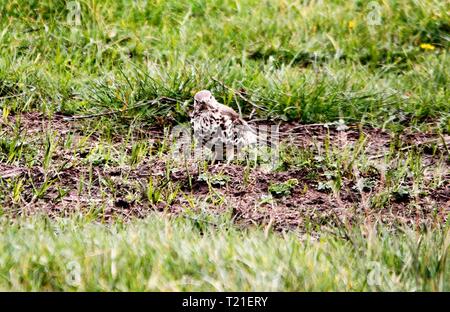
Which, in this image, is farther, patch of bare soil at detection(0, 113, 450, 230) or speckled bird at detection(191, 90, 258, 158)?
speckled bird at detection(191, 90, 258, 158)

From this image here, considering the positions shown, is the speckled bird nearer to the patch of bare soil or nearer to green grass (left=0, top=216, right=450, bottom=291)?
the patch of bare soil

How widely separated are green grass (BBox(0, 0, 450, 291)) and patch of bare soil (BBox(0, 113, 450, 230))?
14 mm

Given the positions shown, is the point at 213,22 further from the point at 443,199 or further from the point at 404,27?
the point at 443,199

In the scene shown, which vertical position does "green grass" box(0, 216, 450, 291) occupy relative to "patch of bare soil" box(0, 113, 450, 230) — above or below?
below

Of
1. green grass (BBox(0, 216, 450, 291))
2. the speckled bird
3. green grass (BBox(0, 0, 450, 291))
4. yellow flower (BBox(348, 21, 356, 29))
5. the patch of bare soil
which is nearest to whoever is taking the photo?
green grass (BBox(0, 216, 450, 291))

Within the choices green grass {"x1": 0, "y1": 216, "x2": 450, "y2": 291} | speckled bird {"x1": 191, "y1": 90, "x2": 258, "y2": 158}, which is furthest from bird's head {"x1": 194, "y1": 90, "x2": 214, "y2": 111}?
green grass {"x1": 0, "y1": 216, "x2": 450, "y2": 291}

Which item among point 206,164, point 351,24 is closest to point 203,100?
point 206,164

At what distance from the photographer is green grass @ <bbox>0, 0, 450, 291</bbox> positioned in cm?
388

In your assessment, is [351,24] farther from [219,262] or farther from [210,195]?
[219,262]

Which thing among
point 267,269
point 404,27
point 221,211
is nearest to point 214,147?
point 221,211

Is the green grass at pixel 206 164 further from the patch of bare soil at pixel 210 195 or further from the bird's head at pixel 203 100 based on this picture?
the bird's head at pixel 203 100

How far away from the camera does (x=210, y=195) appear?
5.24 metres

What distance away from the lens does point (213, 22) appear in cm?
753

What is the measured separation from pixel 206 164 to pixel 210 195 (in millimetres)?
386
